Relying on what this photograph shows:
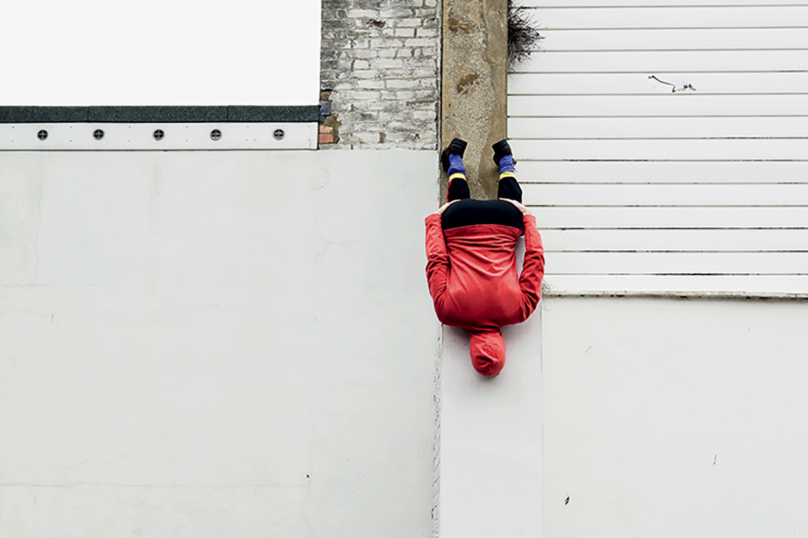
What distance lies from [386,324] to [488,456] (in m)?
1.23

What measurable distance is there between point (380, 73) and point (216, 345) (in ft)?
7.38

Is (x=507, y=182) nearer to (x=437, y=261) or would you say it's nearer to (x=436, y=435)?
(x=437, y=261)

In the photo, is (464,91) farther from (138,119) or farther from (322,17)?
(138,119)

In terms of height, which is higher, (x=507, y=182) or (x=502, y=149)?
(x=502, y=149)

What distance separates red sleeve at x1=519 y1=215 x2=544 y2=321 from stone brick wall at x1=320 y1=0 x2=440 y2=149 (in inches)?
51.6

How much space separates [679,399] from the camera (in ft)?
14.9

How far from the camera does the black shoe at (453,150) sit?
4230mm

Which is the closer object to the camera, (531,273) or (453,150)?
(531,273)

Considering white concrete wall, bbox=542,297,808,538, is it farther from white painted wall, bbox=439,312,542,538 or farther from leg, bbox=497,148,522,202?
leg, bbox=497,148,522,202

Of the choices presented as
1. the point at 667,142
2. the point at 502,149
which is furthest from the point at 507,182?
the point at 667,142

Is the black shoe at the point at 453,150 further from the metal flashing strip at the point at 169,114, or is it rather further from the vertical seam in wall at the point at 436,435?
the metal flashing strip at the point at 169,114

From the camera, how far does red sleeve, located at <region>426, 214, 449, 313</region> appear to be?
155 inches

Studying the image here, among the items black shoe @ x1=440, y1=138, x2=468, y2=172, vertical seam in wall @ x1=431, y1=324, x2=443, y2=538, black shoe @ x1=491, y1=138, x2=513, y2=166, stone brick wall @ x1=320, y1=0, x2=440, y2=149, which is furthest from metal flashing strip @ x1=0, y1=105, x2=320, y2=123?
vertical seam in wall @ x1=431, y1=324, x2=443, y2=538

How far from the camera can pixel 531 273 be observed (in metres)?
3.91
